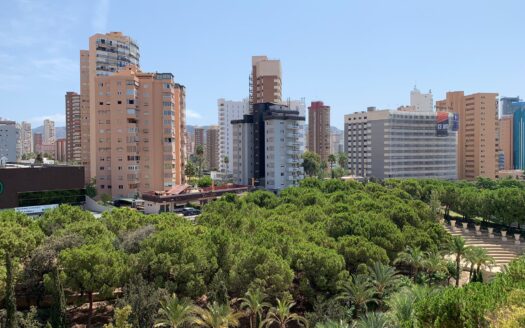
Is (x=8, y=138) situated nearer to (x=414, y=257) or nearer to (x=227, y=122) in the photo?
(x=227, y=122)

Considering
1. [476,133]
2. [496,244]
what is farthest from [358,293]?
[476,133]

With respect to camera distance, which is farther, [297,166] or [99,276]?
[297,166]

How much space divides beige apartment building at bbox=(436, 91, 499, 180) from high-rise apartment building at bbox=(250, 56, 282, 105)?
56.2 metres

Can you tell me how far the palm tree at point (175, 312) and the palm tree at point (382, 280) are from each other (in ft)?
44.0

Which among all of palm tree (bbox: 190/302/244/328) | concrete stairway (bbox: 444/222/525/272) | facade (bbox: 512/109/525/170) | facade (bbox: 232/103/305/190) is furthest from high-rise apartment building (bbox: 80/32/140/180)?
facade (bbox: 512/109/525/170)

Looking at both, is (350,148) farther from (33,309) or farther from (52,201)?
(33,309)

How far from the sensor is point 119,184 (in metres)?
83.2

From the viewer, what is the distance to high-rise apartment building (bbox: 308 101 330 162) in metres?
172

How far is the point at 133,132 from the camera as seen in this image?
273 feet

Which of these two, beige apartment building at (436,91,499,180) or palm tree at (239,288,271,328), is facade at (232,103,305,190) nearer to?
beige apartment building at (436,91,499,180)

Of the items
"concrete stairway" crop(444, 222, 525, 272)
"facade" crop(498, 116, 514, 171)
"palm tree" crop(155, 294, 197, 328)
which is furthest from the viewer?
"facade" crop(498, 116, 514, 171)

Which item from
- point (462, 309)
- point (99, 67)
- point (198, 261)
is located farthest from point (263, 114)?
Result: point (462, 309)

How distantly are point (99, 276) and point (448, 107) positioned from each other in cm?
13998

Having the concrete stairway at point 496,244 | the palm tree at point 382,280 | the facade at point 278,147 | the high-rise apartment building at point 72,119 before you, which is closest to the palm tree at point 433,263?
the palm tree at point 382,280
